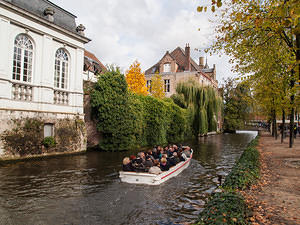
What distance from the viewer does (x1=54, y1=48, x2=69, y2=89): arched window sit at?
1428cm

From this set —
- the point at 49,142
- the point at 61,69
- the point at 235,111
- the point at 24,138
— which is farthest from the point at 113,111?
the point at 235,111

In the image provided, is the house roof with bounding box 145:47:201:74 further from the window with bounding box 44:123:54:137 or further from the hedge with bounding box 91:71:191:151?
the window with bounding box 44:123:54:137

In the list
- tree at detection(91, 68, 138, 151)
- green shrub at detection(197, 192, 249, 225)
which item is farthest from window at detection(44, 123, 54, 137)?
green shrub at detection(197, 192, 249, 225)

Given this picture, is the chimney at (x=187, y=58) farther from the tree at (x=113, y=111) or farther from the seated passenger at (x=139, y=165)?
the seated passenger at (x=139, y=165)

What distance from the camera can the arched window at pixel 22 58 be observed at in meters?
12.0

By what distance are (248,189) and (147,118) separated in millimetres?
14260

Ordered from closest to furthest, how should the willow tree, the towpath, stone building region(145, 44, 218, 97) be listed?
the towpath → the willow tree → stone building region(145, 44, 218, 97)

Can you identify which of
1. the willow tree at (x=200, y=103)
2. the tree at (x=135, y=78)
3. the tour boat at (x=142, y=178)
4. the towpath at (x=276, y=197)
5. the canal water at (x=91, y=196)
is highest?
the tree at (x=135, y=78)

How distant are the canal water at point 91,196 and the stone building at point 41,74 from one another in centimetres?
273

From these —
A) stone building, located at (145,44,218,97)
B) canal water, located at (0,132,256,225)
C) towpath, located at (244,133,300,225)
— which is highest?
stone building, located at (145,44,218,97)

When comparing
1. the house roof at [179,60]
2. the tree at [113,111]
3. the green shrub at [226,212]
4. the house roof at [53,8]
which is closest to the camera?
the green shrub at [226,212]

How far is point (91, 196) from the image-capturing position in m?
7.00

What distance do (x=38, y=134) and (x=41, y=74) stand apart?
3.55 m

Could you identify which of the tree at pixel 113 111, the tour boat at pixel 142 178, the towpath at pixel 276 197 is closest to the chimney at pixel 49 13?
the tree at pixel 113 111
